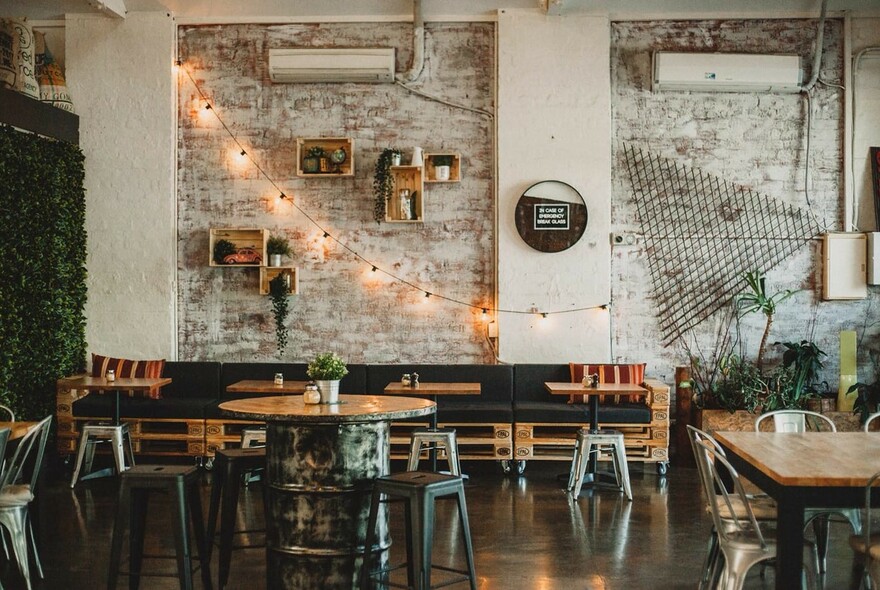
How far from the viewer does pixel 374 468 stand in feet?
13.8

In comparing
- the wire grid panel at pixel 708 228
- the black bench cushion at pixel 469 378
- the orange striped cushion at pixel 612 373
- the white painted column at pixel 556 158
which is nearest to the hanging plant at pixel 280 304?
A: the black bench cushion at pixel 469 378

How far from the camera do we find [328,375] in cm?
441

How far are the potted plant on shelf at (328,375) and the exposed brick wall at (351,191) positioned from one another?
390cm

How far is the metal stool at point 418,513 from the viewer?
3.84 m

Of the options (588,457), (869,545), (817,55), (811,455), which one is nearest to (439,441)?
(588,457)

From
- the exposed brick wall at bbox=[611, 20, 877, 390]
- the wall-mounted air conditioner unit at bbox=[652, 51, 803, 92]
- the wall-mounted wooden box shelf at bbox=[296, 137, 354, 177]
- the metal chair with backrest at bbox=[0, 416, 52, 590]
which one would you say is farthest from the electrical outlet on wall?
the metal chair with backrest at bbox=[0, 416, 52, 590]

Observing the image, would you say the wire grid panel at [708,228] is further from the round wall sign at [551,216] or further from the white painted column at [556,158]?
the round wall sign at [551,216]

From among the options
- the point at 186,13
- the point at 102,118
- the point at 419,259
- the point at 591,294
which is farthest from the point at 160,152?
the point at 591,294

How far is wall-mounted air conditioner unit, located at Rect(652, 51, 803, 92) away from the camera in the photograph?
8.09 m

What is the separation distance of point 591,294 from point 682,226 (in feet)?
3.52

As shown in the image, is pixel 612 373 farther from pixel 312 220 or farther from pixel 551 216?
pixel 312 220

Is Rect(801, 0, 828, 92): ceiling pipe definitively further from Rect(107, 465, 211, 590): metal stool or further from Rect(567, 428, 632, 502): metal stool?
Rect(107, 465, 211, 590): metal stool

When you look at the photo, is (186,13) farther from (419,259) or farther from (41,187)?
(419,259)

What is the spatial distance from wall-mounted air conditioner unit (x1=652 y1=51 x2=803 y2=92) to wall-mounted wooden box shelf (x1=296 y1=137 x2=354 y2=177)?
2967mm
